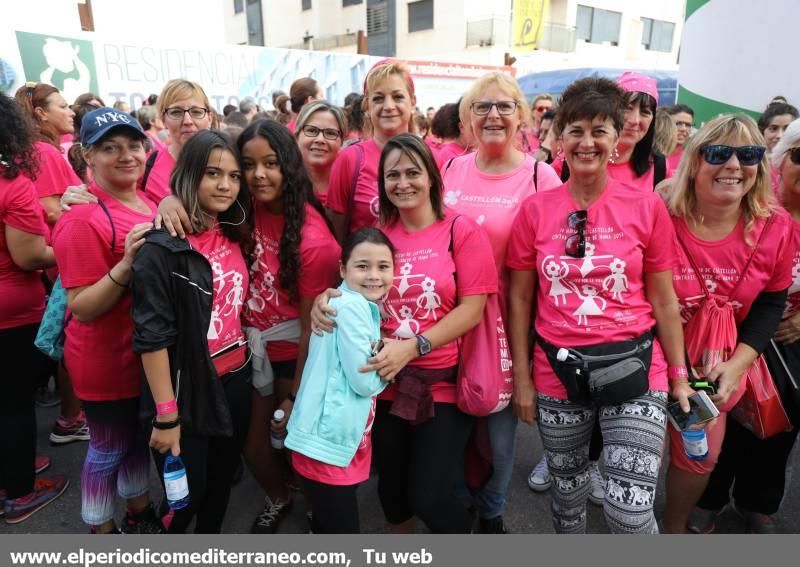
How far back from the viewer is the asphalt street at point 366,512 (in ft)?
9.00

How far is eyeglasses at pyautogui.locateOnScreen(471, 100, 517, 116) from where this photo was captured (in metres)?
2.40

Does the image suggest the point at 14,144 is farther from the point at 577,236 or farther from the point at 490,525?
the point at 490,525

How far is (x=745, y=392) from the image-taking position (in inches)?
89.1

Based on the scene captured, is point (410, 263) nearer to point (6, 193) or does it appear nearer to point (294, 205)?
point (294, 205)

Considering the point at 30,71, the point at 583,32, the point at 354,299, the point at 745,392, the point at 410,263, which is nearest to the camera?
the point at 354,299

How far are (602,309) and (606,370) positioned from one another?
240mm

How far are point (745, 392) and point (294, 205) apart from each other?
2.17 meters

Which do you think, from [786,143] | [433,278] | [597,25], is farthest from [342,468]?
[597,25]

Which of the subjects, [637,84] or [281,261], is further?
[637,84]

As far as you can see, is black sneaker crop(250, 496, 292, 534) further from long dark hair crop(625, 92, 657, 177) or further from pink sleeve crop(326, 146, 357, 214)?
long dark hair crop(625, 92, 657, 177)

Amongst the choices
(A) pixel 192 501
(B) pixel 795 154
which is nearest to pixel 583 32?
(B) pixel 795 154

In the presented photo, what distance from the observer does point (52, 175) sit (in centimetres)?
293

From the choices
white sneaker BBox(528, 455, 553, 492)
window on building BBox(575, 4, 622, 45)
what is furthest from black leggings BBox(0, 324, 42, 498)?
window on building BBox(575, 4, 622, 45)

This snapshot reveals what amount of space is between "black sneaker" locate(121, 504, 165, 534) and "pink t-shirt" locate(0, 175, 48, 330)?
1.13 m
